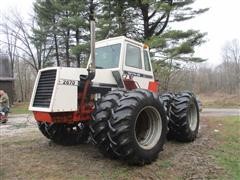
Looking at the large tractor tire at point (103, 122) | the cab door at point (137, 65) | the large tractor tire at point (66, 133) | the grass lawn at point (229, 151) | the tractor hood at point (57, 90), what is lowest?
the grass lawn at point (229, 151)

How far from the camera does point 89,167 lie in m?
5.01

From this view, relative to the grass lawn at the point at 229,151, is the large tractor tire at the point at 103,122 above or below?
above

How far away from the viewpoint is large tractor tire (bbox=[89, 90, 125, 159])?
16.0 ft

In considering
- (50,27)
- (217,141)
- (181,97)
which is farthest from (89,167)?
(50,27)

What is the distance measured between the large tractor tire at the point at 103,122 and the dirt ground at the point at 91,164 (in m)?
0.36

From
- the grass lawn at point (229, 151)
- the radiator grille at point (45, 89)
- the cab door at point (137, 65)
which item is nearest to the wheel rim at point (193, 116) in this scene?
the grass lawn at point (229, 151)

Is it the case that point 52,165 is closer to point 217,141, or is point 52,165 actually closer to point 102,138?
point 102,138

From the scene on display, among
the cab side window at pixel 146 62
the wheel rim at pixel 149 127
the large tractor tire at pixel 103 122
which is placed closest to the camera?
the large tractor tire at pixel 103 122

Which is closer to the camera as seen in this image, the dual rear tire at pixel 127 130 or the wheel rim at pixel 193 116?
the dual rear tire at pixel 127 130

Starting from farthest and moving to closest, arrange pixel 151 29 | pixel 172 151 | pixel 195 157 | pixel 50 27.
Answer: pixel 50 27 < pixel 151 29 < pixel 172 151 < pixel 195 157

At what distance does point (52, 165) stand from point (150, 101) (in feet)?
6.29

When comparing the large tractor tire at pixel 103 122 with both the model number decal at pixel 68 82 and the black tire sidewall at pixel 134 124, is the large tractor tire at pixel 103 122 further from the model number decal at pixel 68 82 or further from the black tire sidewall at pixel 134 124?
the model number decal at pixel 68 82

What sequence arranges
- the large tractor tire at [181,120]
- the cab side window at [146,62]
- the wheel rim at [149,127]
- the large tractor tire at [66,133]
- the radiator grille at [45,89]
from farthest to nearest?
1. the cab side window at [146,62]
2. the large tractor tire at [181,120]
3. the large tractor tire at [66,133]
4. the wheel rim at [149,127]
5. the radiator grille at [45,89]

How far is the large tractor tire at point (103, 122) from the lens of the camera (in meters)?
4.86
